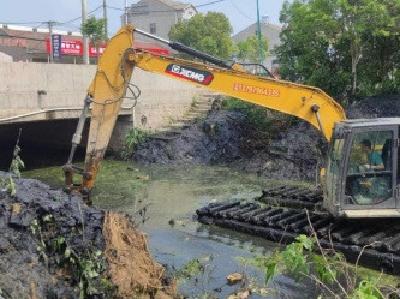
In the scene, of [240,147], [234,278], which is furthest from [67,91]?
[234,278]

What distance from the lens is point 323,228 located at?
30.0ft

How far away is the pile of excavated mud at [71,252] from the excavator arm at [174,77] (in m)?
3.92

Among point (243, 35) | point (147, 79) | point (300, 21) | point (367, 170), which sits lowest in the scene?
point (367, 170)

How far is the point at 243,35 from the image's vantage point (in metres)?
75.1

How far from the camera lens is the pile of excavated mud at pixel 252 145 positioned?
16375 mm

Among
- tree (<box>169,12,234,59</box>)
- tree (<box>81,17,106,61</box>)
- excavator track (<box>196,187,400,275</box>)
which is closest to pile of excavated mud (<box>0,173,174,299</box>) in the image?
excavator track (<box>196,187,400,275</box>)

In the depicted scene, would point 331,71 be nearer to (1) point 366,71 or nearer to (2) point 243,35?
(1) point 366,71

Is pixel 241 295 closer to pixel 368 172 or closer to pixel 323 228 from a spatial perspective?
pixel 323 228

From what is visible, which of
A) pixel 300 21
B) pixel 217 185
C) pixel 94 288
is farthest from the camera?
pixel 300 21

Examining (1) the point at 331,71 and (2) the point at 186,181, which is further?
(1) the point at 331,71

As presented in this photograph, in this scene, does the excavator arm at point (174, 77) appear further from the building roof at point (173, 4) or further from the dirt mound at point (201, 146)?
the building roof at point (173, 4)

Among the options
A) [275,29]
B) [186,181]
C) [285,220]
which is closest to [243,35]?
[275,29]

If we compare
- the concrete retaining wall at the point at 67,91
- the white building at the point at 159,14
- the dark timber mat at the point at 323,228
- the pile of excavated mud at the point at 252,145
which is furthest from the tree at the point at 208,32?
the dark timber mat at the point at 323,228

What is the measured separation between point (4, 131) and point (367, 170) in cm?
1478
